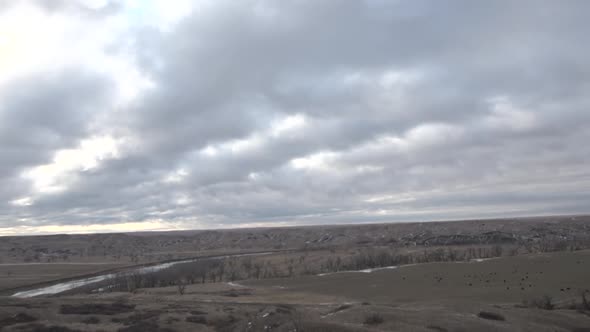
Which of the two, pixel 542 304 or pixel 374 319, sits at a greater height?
pixel 374 319

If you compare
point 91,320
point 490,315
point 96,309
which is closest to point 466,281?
point 490,315

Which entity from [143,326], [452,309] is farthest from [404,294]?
[143,326]

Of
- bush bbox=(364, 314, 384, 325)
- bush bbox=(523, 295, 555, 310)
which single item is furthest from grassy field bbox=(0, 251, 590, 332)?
bush bbox=(523, 295, 555, 310)

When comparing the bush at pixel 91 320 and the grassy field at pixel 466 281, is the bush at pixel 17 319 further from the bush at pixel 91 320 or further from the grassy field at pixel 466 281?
the grassy field at pixel 466 281

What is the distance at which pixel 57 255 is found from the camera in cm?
18862

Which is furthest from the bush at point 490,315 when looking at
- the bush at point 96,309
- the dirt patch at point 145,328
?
the bush at point 96,309

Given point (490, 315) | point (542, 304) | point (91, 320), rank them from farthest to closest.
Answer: point (542, 304) → point (91, 320) → point (490, 315)

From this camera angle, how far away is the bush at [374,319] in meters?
30.0

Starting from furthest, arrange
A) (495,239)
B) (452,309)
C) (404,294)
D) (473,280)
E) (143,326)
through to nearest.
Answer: (495,239) < (473,280) < (404,294) < (452,309) < (143,326)

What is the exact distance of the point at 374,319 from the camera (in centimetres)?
3069

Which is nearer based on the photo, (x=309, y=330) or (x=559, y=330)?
(x=309, y=330)

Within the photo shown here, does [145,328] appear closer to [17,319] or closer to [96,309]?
[17,319]

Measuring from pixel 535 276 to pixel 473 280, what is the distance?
7.55m

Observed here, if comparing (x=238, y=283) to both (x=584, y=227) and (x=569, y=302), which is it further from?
(x=584, y=227)
